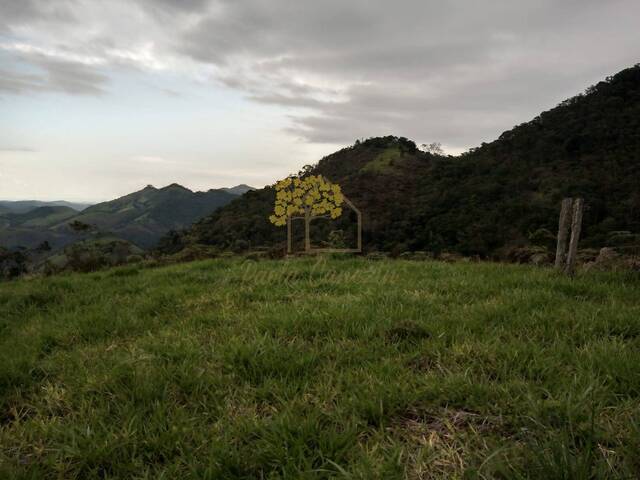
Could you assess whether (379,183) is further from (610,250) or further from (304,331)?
(304,331)

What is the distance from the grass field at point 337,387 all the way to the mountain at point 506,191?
83.3 ft

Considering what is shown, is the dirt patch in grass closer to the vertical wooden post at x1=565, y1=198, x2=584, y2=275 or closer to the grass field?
the grass field

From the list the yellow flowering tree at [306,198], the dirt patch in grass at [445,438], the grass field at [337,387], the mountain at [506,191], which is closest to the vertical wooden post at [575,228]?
the grass field at [337,387]

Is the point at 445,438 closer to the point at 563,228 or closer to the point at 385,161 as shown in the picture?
the point at 563,228

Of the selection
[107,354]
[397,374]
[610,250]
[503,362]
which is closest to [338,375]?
[397,374]

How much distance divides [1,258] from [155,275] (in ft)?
75.8

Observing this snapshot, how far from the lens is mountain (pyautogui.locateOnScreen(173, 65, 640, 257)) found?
36844 mm

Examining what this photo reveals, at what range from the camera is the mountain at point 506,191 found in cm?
3684

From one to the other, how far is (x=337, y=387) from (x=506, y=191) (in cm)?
5259

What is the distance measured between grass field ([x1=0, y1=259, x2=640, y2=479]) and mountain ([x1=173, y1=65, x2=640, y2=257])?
83.3 feet

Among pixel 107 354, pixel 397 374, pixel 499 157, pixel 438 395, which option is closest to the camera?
pixel 438 395

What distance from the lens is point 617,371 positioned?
3.19 metres

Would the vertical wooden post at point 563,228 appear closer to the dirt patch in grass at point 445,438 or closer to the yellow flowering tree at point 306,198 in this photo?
the dirt patch in grass at point 445,438

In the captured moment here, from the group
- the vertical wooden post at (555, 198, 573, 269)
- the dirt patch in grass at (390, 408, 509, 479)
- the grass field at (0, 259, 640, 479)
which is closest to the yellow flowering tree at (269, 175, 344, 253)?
the vertical wooden post at (555, 198, 573, 269)
